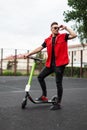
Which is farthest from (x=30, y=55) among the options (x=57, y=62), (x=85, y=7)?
(x=85, y=7)

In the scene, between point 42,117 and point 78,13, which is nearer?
point 42,117

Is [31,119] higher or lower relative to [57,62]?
lower

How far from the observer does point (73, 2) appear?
3806 cm

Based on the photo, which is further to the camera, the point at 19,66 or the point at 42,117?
the point at 19,66

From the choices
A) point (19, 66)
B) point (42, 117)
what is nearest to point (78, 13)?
point (19, 66)

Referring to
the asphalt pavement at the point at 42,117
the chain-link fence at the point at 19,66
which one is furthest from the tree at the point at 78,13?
the asphalt pavement at the point at 42,117

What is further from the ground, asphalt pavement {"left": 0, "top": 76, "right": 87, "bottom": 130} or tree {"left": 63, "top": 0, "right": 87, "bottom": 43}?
tree {"left": 63, "top": 0, "right": 87, "bottom": 43}

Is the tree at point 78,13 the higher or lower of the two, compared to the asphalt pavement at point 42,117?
higher

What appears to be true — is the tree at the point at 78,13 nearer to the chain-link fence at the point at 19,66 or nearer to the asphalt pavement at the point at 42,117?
the chain-link fence at the point at 19,66

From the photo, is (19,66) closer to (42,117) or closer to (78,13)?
(78,13)

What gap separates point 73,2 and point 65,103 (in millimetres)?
28955

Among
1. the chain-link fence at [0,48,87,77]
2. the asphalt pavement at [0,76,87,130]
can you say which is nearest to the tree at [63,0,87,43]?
the chain-link fence at [0,48,87,77]

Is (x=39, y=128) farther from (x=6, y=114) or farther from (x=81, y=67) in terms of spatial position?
(x=81, y=67)

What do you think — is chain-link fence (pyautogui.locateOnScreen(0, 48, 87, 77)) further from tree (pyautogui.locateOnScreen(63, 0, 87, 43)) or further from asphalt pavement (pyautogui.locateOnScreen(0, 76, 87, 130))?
asphalt pavement (pyautogui.locateOnScreen(0, 76, 87, 130))
